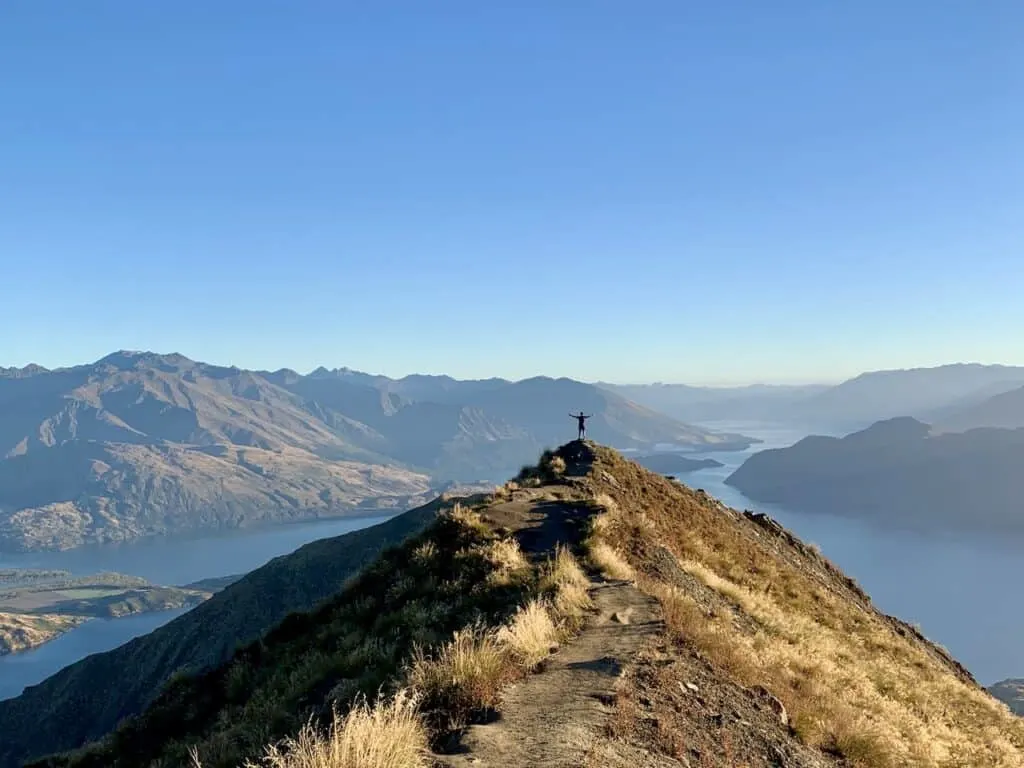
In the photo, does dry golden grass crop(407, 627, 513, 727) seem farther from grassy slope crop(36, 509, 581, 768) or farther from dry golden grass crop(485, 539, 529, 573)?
dry golden grass crop(485, 539, 529, 573)

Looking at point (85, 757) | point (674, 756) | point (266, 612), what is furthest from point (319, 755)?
point (266, 612)

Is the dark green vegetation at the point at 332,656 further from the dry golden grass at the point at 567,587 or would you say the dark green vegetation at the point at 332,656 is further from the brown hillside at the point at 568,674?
the dry golden grass at the point at 567,587

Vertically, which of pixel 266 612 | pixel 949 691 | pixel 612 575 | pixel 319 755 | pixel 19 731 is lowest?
pixel 19 731

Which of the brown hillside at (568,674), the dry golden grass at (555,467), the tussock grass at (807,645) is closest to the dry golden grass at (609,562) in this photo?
the brown hillside at (568,674)

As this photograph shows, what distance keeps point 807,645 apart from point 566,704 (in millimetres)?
9881

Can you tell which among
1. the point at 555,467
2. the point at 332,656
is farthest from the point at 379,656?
the point at 555,467

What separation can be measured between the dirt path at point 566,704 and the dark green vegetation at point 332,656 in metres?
0.88

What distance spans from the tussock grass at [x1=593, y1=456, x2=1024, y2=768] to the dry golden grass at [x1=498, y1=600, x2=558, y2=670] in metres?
2.56

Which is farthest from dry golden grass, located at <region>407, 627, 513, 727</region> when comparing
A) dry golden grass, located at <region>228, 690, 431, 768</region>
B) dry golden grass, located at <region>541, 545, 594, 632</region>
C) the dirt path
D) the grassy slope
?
dry golden grass, located at <region>541, 545, 594, 632</region>

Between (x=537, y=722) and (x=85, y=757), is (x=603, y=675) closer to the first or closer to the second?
(x=537, y=722)

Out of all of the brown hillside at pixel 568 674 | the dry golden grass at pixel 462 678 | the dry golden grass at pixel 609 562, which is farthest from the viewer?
the dry golden grass at pixel 609 562

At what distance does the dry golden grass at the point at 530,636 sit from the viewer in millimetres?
10977

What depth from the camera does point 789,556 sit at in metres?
32.8

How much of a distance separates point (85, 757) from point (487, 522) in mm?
11910
